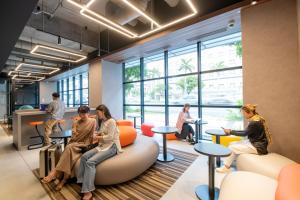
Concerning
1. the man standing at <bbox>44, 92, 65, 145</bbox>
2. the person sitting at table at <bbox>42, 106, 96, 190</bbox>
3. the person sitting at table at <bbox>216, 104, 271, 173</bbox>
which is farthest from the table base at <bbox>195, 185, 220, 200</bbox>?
the man standing at <bbox>44, 92, 65, 145</bbox>

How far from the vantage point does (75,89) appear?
35.4 ft

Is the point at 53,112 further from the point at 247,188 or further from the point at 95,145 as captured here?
the point at 247,188

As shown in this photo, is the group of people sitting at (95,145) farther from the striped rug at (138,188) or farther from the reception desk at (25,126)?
the reception desk at (25,126)

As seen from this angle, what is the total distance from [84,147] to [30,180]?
A: 1.20 m

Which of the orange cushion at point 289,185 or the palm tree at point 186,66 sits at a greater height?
the palm tree at point 186,66

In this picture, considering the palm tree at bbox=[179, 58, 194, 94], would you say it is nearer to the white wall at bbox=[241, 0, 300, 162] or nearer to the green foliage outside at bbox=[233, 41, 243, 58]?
the green foliage outside at bbox=[233, 41, 243, 58]

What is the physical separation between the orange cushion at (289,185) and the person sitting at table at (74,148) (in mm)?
2657

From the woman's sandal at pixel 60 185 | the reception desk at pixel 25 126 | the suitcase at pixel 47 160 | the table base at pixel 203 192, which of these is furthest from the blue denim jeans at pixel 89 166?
the reception desk at pixel 25 126

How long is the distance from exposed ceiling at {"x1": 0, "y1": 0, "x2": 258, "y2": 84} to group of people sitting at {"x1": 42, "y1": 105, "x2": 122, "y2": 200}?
1.90 meters

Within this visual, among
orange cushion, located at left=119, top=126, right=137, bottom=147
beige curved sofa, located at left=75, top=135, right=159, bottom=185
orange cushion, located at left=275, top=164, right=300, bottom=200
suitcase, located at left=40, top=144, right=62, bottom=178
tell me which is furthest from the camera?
orange cushion, located at left=119, top=126, right=137, bottom=147

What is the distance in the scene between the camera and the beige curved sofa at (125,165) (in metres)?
2.45

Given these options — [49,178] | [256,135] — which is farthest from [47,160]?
[256,135]

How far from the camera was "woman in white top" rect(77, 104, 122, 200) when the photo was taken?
229cm

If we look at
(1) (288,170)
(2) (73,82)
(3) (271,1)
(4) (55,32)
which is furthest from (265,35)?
(2) (73,82)
